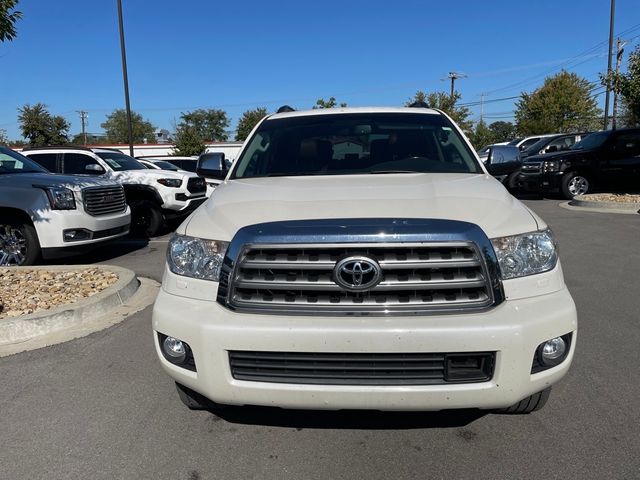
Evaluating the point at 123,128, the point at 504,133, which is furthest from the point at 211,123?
the point at 504,133

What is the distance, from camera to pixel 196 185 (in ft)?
36.2

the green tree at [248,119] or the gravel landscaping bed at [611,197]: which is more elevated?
the green tree at [248,119]

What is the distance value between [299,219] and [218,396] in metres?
0.94

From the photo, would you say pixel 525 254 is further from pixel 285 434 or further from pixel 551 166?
pixel 551 166

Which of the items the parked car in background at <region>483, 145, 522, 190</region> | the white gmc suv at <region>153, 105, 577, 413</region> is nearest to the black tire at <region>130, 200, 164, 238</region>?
the parked car in background at <region>483, 145, 522, 190</region>

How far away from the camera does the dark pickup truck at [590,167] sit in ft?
43.0

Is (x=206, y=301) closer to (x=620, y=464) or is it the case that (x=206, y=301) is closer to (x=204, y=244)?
(x=204, y=244)

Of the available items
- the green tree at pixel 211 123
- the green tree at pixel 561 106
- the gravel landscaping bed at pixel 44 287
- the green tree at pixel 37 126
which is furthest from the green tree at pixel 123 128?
the gravel landscaping bed at pixel 44 287

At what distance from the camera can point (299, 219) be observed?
2.49 metres

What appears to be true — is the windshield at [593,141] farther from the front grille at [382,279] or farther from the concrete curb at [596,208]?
the front grille at [382,279]

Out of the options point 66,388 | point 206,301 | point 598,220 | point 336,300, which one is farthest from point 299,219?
point 598,220

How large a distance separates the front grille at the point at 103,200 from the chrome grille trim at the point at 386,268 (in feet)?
18.6

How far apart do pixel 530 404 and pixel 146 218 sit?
884cm

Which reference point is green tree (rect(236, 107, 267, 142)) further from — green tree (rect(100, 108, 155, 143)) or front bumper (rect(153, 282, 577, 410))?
front bumper (rect(153, 282, 577, 410))
